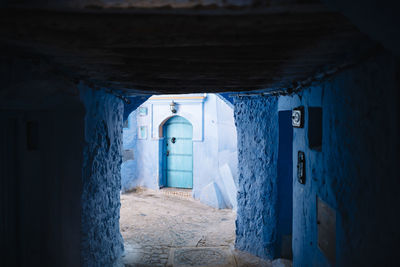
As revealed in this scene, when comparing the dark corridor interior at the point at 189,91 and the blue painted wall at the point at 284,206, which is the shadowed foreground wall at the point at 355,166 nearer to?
the dark corridor interior at the point at 189,91

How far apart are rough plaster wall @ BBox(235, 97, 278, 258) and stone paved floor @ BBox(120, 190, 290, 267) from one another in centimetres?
33

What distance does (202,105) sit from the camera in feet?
32.7

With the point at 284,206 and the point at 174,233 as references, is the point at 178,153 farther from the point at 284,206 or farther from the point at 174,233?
the point at 284,206

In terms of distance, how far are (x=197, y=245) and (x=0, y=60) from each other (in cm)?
451

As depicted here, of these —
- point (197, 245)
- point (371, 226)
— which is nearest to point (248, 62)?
point (371, 226)

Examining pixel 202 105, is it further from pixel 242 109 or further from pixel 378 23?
pixel 378 23

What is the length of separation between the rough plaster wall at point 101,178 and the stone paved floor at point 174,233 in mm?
959

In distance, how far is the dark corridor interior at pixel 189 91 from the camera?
1342 mm

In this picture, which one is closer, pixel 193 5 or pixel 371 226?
pixel 193 5

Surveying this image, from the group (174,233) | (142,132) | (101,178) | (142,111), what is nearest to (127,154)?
(142,132)

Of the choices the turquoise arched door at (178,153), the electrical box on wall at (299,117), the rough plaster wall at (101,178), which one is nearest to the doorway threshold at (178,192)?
the turquoise arched door at (178,153)

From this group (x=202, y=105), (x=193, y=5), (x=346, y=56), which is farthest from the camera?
(x=202, y=105)

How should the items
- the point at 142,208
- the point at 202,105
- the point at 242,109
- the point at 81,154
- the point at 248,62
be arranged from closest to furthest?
the point at 248,62
the point at 81,154
the point at 242,109
the point at 142,208
the point at 202,105

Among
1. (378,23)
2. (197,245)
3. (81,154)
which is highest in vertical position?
(378,23)
